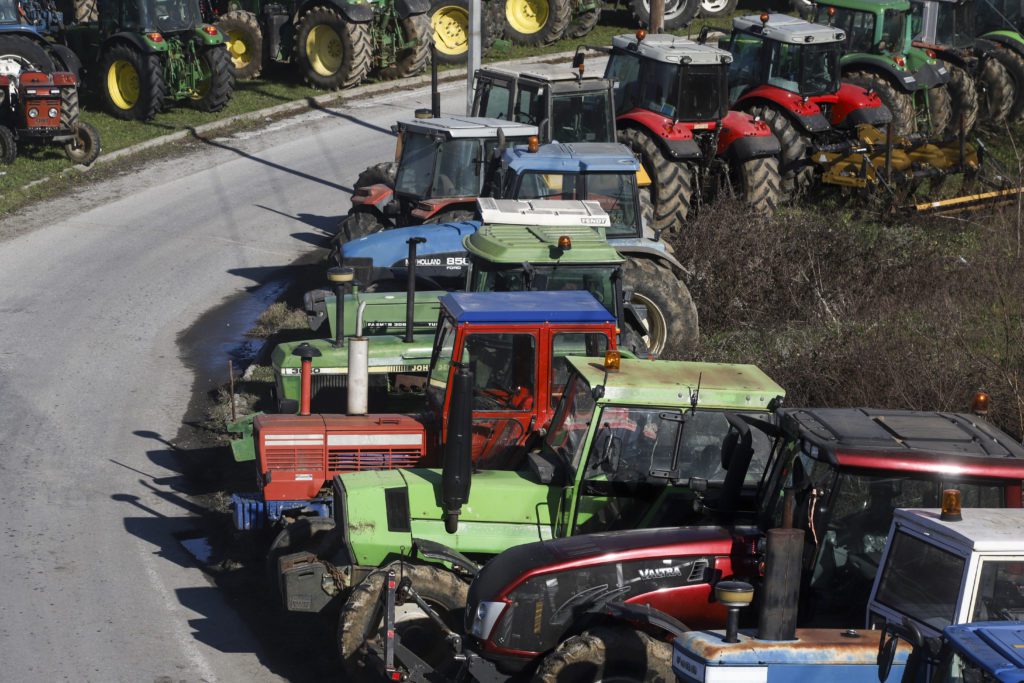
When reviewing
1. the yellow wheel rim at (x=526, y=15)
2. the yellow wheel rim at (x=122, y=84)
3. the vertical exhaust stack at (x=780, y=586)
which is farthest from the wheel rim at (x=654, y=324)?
the yellow wheel rim at (x=526, y=15)

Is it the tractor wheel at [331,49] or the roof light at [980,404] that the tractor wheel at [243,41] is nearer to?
the tractor wheel at [331,49]

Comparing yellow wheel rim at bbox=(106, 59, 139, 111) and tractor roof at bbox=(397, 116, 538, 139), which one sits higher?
tractor roof at bbox=(397, 116, 538, 139)

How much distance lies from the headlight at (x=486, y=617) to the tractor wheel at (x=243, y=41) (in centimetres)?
2158

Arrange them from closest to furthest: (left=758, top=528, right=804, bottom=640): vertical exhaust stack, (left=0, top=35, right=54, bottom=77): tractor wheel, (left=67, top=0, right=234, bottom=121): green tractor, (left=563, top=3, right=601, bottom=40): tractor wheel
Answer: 1. (left=758, top=528, right=804, bottom=640): vertical exhaust stack
2. (left=0, top=35, right=54, bottom=77): tractor wheel
3. (left=67, top=0, right=234, bottom=121): green tractor
4. (left=563, top=3, right=601, bottom=40): tractor wheel

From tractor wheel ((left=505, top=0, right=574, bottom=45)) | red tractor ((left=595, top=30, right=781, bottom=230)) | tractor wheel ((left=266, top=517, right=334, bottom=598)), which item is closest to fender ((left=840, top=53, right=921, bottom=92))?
red tractor ((left=595, top=30, right=781, bottom=230))

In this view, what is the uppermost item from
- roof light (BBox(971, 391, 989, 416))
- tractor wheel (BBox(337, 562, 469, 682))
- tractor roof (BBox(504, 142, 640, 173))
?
tractor roof (BBox(504, 142, 640, 173))

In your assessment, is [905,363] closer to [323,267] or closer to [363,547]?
[363,547]

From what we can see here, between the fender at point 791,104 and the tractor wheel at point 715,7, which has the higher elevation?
the tractor wheel at point 715,7

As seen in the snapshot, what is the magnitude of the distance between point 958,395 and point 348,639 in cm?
567

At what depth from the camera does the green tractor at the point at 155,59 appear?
2428 cm

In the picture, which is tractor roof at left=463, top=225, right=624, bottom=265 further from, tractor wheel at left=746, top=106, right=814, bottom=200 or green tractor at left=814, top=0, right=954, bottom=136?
green tractor at left=814, top=0, right=954, bottom=136

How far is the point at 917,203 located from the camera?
1786 cm

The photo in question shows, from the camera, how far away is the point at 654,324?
13430 mm

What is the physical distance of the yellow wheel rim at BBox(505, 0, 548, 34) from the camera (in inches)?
1206
